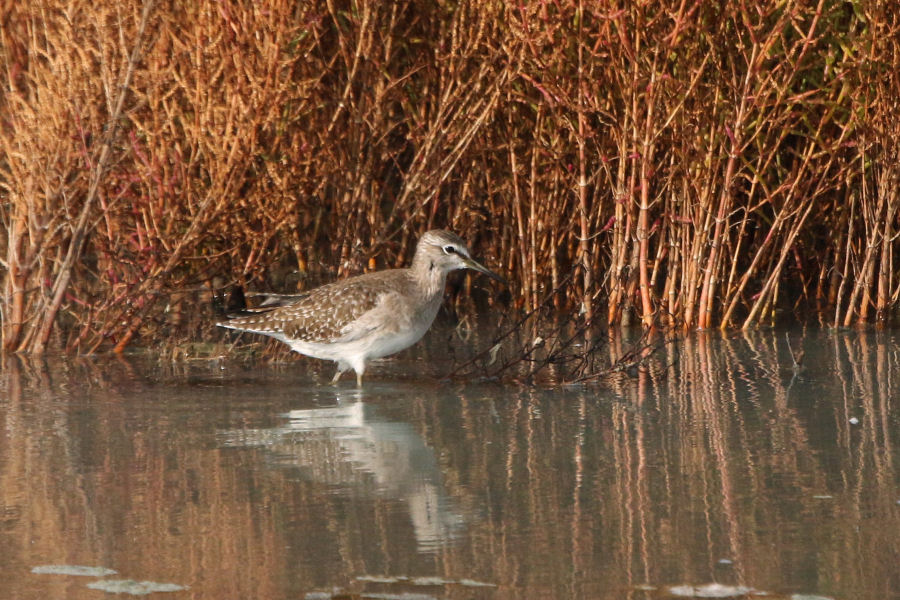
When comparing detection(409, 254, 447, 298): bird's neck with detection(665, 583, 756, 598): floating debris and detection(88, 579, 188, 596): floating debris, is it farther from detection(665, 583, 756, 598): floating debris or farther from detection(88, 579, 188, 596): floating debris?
detection(665, 583, 756, 598): floating debris

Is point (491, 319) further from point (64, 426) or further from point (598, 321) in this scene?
point (64, 426)

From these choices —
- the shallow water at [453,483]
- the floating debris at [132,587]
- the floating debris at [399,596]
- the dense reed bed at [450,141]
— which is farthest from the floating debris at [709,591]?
the dense reed bed at [450,141]

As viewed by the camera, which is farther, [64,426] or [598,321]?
[598,321]

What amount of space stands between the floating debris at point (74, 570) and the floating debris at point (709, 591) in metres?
1.71

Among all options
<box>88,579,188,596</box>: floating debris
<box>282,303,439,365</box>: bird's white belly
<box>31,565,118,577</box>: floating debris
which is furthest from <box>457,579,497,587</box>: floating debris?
<box>282,303,439,365</box>: bird's white belly

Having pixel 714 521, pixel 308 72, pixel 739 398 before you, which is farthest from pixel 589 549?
pixel 308 72

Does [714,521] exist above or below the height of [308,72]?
below

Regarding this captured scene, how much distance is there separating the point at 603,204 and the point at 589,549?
541 cm

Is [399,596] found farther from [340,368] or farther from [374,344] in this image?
[340,368]

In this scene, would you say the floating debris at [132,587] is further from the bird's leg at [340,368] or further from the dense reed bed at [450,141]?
the dense reed bed at [450,141]

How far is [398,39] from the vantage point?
9.12 meters

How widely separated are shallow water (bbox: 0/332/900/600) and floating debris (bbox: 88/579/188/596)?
6 centimetres

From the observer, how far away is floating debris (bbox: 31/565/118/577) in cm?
424

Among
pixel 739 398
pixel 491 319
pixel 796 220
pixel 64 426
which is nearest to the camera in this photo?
pixel 64 426
